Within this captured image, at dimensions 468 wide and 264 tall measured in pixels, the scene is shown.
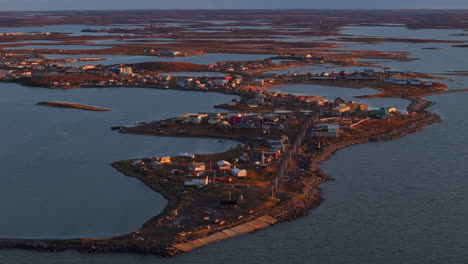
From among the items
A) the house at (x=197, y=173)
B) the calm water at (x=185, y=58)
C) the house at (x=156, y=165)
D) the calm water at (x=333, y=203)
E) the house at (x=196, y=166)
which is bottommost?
the calm water at (x=185, y=58)

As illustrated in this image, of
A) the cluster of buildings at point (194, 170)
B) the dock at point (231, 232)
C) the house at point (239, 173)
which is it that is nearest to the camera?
the dock at point (231, 232)

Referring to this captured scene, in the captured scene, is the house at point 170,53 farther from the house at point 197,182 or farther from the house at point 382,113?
the house at point 197,182

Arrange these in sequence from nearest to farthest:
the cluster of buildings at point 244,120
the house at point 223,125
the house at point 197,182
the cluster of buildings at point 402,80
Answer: the house at point 197,182
the house at point 223,125
the cluster of buildings at point 244,120
the cluster of buildings at point 402,80

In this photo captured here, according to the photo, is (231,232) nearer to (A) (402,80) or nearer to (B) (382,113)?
(B) (382,113)

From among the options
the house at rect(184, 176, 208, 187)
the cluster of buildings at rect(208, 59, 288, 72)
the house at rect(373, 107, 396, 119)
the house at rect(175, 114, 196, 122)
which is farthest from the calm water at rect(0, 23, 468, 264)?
the cluster of buildings at rect(208, 59, 288, 72)

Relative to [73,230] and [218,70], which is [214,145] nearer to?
[73,230]

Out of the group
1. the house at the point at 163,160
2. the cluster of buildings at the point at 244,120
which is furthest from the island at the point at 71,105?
the house at the point at 163,160

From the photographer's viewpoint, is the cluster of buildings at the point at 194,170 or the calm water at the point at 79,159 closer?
the calm water at the point at 79,159

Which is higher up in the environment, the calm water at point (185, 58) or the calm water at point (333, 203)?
the calm water at point (333, 203)
